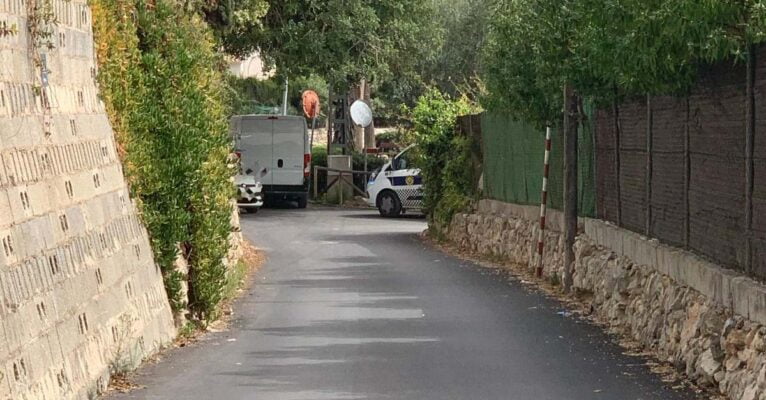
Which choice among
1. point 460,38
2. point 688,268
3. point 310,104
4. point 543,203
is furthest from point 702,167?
point 460,38

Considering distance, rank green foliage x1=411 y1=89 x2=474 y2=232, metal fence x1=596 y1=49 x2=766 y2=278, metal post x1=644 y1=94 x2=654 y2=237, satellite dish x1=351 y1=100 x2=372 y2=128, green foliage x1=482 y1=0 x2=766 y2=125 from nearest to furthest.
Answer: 1. green foliage x1=482 y1=0 x2=766 y2=125
2. metal fence x1=596 y1=49 x2=766 y2=278
3. metal post x1=644 y1=94 x2=654 y2=237
4. green foliage x1=411 y1=89 x2=474 y2=232
5. satellite dish x1=351 y1=100 x2=372 y2=128

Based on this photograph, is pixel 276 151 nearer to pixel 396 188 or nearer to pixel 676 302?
pixel 396 188

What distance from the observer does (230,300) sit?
1698 cm

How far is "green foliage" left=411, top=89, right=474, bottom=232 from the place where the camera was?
27484 millimetres

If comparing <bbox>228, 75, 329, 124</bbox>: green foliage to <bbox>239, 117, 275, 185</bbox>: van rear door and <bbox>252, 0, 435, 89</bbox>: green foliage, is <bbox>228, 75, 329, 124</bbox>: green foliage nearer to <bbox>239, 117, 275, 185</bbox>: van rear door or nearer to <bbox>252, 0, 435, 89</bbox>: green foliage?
<bbox>239, 117, 275, 185</bbox>: van rear door

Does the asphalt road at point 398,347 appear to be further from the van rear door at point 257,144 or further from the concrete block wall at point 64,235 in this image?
the van rear door at point 257,144

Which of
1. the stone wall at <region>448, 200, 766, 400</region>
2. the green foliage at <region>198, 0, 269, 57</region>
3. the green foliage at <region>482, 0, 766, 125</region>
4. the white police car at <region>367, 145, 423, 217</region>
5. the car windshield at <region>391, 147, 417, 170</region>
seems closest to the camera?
the stone wall at <region>448, 200, 766, 400</region>

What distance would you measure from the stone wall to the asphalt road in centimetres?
32

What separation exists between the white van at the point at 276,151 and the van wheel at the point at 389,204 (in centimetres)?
361

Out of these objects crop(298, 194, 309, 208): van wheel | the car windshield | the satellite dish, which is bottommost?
crop(298, 194, 309, 208): van wheel

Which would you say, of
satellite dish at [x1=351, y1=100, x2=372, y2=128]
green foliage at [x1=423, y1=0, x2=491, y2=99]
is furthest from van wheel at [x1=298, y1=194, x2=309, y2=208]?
green foliage at [x1=423, y1=0, x2=491, y2=99]

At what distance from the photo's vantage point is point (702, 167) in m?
11.8

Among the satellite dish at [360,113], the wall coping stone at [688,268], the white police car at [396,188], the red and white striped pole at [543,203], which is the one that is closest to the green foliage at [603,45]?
the red and white striped pole at [543,203]

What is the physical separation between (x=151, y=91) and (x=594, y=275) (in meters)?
5.43
